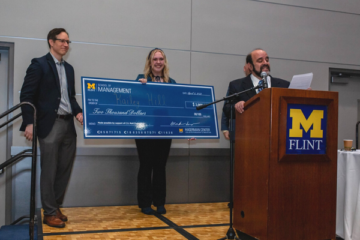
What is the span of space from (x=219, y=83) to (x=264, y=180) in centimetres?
252

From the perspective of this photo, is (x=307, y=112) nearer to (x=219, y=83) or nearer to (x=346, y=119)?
(x=219, y=83)

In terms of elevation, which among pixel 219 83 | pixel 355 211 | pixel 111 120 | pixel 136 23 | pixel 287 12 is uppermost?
pixel 287 12

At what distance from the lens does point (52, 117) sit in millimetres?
3051

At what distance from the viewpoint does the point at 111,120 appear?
3.24 metres

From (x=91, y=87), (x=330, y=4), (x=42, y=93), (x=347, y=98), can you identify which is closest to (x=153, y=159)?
(x=91, y=87)

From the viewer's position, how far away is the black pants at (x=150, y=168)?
3549 mm

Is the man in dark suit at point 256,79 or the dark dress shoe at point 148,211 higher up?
the man in dark suit at point 256,79

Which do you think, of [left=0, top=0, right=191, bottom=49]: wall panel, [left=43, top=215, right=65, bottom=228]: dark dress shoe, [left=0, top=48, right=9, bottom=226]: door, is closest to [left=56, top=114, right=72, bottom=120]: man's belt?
[left=43, top=215, right=65, bottom=228]: dark dress shoe

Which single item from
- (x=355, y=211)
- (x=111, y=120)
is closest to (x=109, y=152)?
(x=111, y=120)

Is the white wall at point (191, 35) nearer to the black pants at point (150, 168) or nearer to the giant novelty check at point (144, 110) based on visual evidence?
the black pants at point (150, 168)

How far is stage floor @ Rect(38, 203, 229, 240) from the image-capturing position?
2.76 metres

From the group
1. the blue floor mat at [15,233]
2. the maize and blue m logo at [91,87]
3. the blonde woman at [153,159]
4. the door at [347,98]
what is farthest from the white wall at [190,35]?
the blue floor mat at [15,233]

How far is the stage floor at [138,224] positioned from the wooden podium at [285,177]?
69cm

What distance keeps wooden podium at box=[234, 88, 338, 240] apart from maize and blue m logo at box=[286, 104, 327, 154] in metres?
0.02
